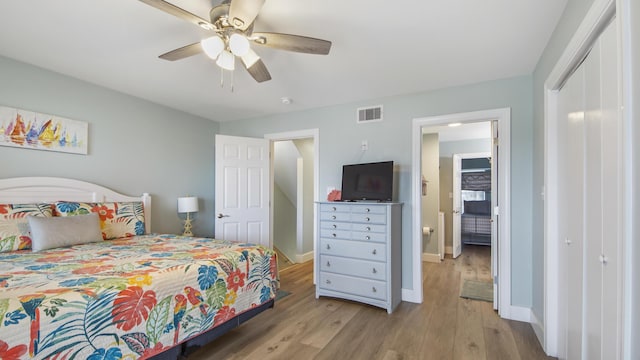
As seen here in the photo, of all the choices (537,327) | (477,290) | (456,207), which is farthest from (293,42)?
(456,207)

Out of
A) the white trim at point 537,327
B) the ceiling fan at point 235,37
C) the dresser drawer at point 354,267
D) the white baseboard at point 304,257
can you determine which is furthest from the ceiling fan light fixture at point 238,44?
the white baseboard at point 304,257

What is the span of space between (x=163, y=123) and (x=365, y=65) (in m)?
2.80

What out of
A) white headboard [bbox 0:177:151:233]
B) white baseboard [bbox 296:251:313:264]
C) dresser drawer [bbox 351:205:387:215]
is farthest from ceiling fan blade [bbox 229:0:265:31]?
white baseboard [bbox 296:251:313:264]

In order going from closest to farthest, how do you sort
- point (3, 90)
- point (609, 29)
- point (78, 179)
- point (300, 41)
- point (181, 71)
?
point (609, 29) < point (300, 41) < point (3, 90) < point (181, 71) < point (78, 179)

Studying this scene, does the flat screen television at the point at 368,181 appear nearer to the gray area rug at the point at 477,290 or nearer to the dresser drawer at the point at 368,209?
the dresser drawer at the point at 368,209

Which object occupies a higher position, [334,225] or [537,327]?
[334,225]

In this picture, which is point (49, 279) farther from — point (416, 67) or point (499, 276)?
point (499, 276)

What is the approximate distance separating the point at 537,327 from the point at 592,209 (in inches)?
60.2

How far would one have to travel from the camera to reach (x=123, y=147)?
345cm

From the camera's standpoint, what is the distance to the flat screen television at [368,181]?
10.5 feet

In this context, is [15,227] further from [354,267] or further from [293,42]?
[354,267]

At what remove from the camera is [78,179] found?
3053 millimetres

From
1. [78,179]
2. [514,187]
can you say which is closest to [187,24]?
[78,179]

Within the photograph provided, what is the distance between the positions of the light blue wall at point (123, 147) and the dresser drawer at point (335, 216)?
2079mm
